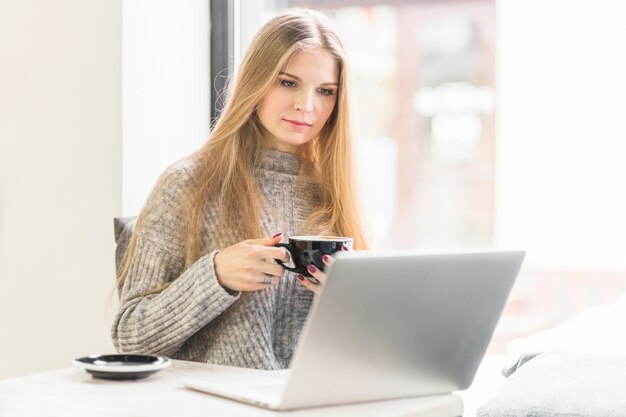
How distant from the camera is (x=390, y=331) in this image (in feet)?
3.59

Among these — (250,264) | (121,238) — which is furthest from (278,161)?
(250,264)

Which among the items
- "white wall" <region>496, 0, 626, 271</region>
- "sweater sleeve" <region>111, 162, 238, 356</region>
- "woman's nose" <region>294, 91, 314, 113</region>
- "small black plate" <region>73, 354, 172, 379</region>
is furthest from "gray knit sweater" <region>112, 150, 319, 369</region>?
"white wall" <region>496, 0, 626, 271</region>

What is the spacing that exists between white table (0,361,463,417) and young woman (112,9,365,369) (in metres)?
0.32

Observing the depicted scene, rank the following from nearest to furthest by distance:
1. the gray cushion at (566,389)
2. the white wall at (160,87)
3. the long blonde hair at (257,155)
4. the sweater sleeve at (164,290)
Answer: the gray cushion at (566,389) → the sweater sleeve at (164,290) → the long blonde hair at (257,155) → the white wall at (160,87)

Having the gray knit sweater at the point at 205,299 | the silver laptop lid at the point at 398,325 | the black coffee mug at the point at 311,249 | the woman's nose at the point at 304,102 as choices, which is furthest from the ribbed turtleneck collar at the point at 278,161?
the silver laptop lid at the point at 398,325

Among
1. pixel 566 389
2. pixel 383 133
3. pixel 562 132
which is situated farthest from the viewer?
pixel 383 133

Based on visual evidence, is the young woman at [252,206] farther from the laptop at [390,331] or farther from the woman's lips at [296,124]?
the laptop at [390,331]

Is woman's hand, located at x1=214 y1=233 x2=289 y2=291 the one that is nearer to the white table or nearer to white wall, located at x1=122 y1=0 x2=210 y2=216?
the white table

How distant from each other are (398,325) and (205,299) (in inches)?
18.6

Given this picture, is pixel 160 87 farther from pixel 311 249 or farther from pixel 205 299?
pixel 311 249

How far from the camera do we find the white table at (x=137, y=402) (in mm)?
1052

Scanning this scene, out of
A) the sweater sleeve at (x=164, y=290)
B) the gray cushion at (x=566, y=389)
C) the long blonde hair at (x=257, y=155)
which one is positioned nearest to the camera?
the gray cushion at (x=566, y=389)

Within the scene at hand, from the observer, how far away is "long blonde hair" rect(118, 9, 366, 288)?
5.60 feet

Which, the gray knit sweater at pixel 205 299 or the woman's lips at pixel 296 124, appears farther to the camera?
the woman's lips at pixel 296 124
